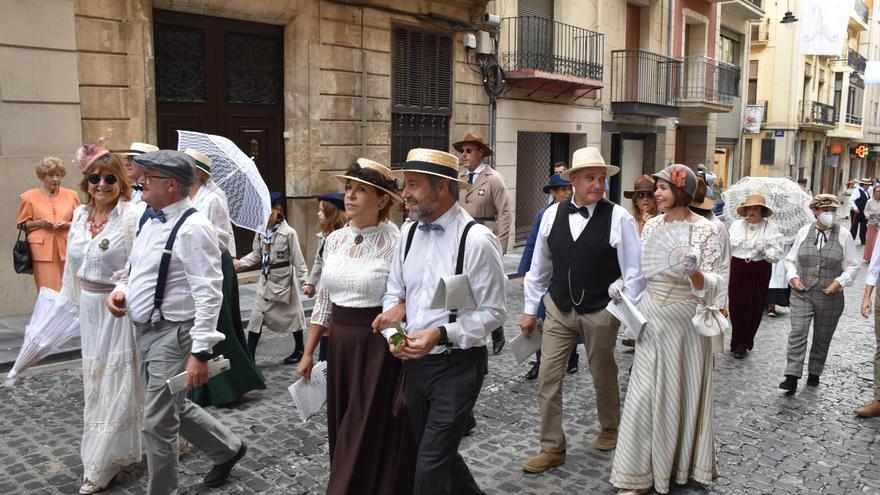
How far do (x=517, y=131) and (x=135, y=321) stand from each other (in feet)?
43.5

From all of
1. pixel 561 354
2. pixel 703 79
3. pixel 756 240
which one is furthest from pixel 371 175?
pixel 703 79

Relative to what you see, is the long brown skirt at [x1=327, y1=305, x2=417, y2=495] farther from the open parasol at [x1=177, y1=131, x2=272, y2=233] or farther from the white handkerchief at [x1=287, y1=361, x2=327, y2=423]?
the open parasol at [x1=177, y1=131, x2=272, y2=233]

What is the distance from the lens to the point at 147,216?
3.93 meters

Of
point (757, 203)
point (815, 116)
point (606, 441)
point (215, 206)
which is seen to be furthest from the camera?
point (815, 116)

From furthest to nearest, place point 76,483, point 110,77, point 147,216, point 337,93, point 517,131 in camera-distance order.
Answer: point 517,131 < point 337,93 < point 110,77 < point 76,483 < point 147,216

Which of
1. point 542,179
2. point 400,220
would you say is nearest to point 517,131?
point 542,179

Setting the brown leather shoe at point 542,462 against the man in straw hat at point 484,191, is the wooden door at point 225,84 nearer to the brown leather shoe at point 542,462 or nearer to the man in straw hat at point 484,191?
the man in straw hat at point 484,191

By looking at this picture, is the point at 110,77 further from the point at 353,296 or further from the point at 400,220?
the point at 353,296

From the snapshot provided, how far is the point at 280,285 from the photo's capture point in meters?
6.92

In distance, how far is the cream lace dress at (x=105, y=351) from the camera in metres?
4.27

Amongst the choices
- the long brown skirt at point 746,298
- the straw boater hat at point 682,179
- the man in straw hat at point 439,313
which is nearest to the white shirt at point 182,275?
the man in straw hat at point 439,313

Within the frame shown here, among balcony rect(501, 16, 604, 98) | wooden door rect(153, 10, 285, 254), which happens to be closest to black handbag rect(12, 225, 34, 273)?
wooden door rect(153, 10, 285, 254)

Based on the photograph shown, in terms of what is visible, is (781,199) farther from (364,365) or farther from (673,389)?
(364,365)

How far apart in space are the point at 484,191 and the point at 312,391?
3542 millimetres
